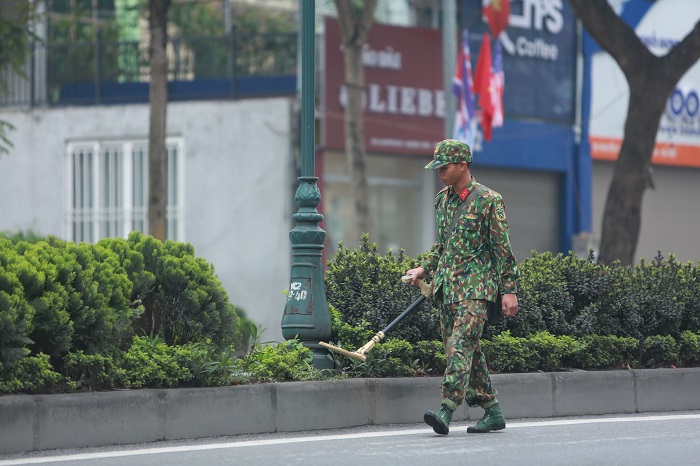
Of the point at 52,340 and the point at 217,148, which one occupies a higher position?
the point at 217,148

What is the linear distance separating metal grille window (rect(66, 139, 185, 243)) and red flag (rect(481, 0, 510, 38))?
20.4ft

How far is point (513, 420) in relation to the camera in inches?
417

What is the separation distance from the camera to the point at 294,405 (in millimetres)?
9578

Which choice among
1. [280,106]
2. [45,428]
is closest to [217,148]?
[280,106]

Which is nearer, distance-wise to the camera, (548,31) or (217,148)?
(217,148)

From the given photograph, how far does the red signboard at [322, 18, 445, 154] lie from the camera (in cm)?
2409

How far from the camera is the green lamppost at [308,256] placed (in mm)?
10375

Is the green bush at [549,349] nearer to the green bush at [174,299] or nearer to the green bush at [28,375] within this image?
the green bush at [174,299]

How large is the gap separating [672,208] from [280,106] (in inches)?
413

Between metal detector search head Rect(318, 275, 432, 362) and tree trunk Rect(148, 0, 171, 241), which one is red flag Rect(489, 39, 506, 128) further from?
metal detector search head Rect(318, 275, 432, 362)

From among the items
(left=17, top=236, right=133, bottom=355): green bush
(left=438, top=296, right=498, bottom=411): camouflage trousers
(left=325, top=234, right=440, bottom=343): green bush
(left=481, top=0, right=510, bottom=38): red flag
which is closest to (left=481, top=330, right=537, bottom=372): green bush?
(left=325, top=234, right=440, bottom=343): green bush

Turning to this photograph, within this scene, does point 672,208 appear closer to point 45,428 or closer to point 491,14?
point 491,14

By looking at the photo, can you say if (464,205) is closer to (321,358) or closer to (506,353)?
(321,358)

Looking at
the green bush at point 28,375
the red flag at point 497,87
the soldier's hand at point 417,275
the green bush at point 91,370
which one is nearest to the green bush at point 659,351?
the soldier's hand at point 417,275
